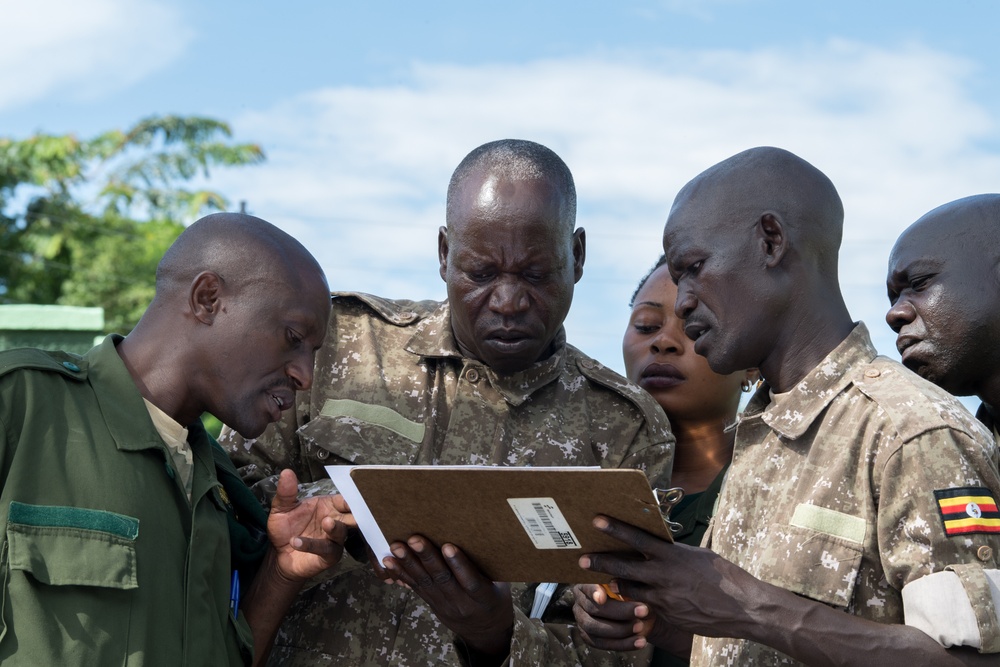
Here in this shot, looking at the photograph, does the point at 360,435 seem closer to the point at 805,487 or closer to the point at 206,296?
the point at 206,296

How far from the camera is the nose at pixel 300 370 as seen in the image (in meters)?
3.47

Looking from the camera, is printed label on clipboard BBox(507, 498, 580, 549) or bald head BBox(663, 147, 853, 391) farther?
bald head BBox(663, 147, 853, 391)

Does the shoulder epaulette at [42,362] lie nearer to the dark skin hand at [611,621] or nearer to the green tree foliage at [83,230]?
the dark skin hand at [611,621]

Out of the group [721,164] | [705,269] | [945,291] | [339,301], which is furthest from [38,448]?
[945,291]

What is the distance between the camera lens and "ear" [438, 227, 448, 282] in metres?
4.35

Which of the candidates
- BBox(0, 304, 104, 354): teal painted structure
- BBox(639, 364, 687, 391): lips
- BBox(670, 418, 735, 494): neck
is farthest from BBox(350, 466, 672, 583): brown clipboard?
BBox(0, 304, 104, 354): teal painted structure

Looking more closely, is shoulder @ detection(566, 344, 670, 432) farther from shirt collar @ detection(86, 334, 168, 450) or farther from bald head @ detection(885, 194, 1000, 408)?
shirt collar @ detection(86, 334, 168, 450)

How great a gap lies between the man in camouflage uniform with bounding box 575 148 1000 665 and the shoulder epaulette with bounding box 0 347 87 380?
1499 millimetres

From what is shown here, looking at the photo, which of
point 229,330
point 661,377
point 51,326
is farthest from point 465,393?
point 51,326

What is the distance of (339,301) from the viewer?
440 cm

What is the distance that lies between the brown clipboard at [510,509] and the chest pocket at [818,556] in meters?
0.38

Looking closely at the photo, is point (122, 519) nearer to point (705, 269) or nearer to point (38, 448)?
point (38, 448)

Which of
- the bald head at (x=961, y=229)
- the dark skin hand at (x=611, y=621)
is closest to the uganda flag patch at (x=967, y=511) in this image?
the dark skin hand at (x=611, y=621)

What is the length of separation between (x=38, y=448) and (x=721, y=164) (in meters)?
2.12
